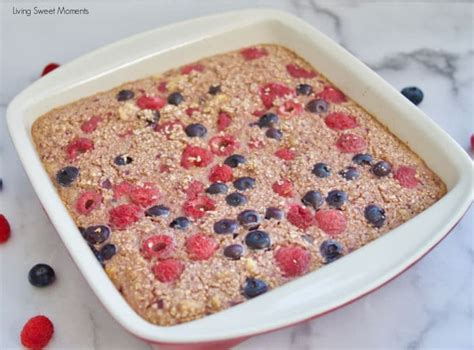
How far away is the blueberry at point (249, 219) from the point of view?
1912 mm

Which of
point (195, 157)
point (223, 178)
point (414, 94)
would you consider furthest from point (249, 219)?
point (414, 94)

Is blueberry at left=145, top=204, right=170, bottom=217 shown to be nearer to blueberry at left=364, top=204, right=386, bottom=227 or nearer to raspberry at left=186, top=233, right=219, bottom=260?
raspberry at left=186, top=233, right=219, bottom=260

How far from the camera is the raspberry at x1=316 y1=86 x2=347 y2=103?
2260 millimetres

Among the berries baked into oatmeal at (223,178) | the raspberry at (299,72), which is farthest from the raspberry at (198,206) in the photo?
the raspberry at (299,72)

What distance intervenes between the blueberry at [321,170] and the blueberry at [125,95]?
0.60m

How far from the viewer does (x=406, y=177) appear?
6.66 feet

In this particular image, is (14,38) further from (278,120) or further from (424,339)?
(424,339)

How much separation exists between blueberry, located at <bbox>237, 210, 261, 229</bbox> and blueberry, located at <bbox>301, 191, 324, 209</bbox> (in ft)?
0.44

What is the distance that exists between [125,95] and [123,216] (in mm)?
483

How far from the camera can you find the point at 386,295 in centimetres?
201

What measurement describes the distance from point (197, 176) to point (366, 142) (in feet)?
1.53

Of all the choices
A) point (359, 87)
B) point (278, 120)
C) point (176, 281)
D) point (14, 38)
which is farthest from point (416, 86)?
point (14, 38)

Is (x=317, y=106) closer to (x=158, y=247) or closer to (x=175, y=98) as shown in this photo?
(x=175, y=98)

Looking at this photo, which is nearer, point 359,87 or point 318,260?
point 318,260
